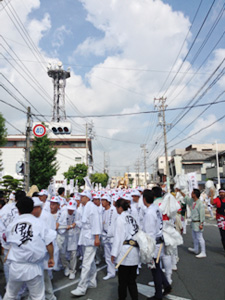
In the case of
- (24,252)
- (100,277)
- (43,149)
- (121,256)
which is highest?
(43,149)

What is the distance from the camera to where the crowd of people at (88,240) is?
323 cm

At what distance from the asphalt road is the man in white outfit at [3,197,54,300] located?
5.78ft

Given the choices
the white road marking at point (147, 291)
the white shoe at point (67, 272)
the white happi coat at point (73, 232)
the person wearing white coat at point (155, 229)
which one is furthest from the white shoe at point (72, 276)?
the person wearing white coat at point (155, 229)

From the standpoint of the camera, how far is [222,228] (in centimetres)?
757

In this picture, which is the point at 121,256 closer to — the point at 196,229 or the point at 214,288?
the point at 214,288

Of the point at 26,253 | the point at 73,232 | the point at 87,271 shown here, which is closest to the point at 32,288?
the point at 26,253

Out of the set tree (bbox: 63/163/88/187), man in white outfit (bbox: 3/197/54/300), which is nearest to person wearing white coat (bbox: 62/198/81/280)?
man in white outfit (bbox: 3/197/54/300)

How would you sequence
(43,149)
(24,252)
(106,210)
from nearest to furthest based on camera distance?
(24,252) < (106,210) < (43,149)

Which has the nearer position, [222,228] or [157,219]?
[157,219]

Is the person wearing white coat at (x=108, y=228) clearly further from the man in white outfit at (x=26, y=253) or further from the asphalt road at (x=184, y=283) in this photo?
the man in white outfit at (x=26, y=253)

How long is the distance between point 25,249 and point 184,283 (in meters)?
3.82

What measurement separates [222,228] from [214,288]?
2910 mm

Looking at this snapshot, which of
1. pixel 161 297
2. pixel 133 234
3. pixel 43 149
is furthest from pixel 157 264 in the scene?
pixel 43 149

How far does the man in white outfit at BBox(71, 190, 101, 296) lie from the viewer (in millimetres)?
4844
